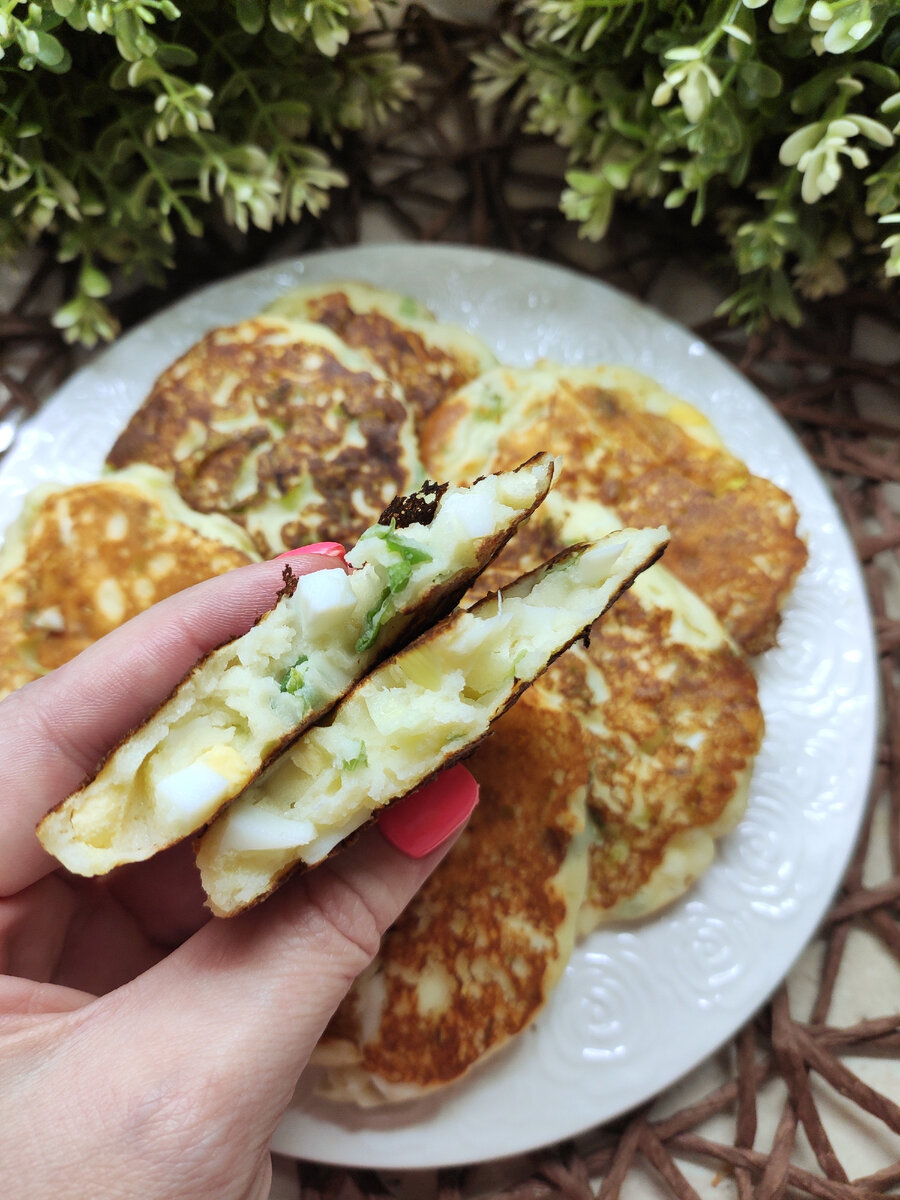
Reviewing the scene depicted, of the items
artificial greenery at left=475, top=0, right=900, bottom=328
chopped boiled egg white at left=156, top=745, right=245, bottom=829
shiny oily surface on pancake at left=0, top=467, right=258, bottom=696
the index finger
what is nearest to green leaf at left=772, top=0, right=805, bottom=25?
artificial greenery at left=475, top=0, right=900, bottom=328

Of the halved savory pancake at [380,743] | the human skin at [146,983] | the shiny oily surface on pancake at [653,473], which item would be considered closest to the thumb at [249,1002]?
the human skin at [146,983]

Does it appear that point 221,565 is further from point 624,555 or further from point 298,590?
point 624,555

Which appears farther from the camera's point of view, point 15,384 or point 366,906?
point 15,384

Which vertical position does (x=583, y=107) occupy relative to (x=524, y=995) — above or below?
above

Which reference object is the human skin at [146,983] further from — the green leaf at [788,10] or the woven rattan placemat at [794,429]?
the green leaf at [788,10]

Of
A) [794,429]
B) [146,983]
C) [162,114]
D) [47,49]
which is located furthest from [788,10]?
[146,983]

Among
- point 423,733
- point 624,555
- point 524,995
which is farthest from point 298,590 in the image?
point 524,995

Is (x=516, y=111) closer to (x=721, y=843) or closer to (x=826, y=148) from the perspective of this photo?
(x=826, y=148)
